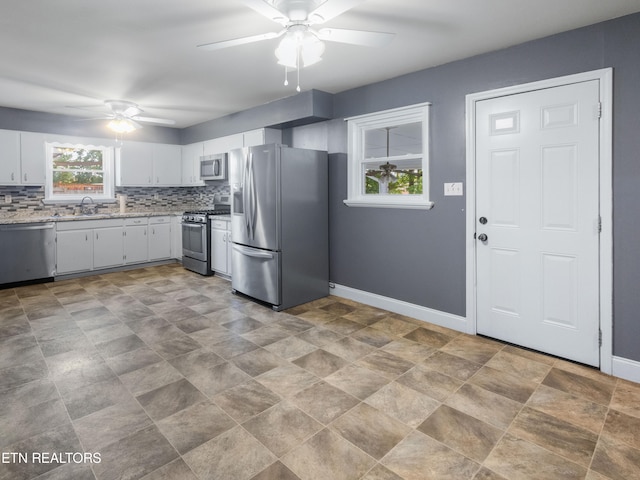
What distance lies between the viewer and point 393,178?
402cm

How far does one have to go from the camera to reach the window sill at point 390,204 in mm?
3625

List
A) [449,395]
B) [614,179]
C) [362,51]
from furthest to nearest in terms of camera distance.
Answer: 1. [362,51]
2. [614,179]
3. [449,395]

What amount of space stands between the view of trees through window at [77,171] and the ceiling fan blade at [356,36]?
17.5 feet

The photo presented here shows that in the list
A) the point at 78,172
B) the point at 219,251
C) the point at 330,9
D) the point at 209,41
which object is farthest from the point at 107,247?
the point at 330,9

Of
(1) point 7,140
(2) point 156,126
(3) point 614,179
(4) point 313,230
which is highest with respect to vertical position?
(2) point 156,126

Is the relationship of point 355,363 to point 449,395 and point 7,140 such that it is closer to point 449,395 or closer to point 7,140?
point 449,395

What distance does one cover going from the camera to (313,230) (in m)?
4.41

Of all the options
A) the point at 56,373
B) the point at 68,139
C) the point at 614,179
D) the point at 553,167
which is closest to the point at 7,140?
the point at 68,139

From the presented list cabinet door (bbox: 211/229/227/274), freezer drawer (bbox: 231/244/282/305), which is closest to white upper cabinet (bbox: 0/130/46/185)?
cabinet door (bbox: 211/229/227/274)

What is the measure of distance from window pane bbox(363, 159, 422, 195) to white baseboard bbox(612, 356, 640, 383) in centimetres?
205

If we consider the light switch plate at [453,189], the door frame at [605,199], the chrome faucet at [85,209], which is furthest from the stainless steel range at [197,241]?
the door frame at [605,199]

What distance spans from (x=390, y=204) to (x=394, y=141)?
0.67 m

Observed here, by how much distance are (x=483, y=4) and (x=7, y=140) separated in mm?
5938

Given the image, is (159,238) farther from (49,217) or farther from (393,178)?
(393,178)
